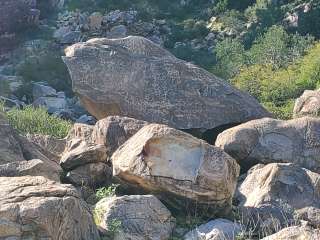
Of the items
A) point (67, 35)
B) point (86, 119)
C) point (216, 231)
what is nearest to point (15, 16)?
point (67, 35)

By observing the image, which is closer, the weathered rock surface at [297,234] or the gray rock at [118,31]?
the weathered rock surface at [297,234]

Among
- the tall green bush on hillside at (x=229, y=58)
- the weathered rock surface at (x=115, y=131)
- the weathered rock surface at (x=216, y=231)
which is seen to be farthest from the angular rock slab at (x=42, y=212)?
the tall green bush on hillside at (x=229, y=58)

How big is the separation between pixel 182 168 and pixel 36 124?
6.28 metres

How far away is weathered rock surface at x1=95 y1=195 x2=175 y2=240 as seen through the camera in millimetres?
7176

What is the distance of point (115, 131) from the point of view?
30.5ft

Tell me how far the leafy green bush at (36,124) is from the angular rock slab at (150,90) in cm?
178

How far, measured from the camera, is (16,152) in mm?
8953

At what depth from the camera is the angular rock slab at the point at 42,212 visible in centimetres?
612

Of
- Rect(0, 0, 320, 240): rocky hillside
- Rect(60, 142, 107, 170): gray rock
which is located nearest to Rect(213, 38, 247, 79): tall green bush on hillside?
Rect(0, 0, 320, 240): rocky hillside

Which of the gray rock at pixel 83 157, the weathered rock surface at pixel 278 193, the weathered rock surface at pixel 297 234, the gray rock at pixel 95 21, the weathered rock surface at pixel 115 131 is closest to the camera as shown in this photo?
the weathered rock surface at pixel 297 234

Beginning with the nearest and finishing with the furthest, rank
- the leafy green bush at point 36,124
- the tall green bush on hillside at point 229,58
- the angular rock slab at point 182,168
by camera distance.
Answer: the angular rock slab at point 182,168 → the leafy green bush at point 36,124 → the tall green bush on hillside at point 229,58

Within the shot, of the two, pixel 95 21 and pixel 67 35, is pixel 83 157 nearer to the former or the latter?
pixel 67 35

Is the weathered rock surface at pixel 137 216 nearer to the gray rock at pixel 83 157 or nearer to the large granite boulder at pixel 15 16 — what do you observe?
the gray rock at pixel 83 157

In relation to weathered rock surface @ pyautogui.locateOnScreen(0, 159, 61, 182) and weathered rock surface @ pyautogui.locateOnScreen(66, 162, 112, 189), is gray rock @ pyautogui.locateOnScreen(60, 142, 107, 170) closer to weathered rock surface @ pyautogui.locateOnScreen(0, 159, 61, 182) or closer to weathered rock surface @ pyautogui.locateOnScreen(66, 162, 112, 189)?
weathered rock surface @ pyautogui.locateOnScreen(66, 162, 112, 189)
